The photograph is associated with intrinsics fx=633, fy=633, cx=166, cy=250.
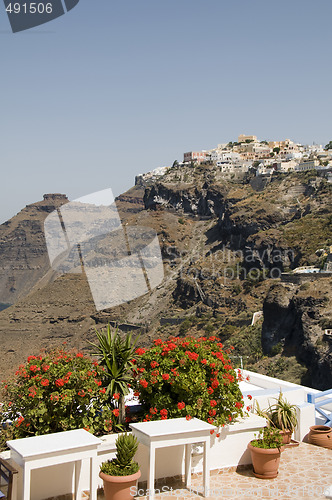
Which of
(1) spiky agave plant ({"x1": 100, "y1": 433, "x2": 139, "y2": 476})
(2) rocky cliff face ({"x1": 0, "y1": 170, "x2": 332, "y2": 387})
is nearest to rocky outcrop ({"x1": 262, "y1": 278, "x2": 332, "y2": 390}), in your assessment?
(2) rocky cliff face ({"x1": 0, "y1": 170, "x2": 332, "y2": 387})

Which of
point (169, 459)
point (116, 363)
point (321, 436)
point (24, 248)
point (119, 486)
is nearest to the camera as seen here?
point (119, 486)

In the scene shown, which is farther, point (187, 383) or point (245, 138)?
point (245, 138)

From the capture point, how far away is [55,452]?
17.9 feet

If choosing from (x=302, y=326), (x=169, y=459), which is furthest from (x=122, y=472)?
(x=302, y=326)

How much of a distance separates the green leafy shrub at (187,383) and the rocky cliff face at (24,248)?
139406mm

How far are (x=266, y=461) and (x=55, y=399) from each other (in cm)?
225

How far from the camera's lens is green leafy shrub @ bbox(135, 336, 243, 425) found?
6.82 m

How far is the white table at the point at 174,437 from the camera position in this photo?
591cm

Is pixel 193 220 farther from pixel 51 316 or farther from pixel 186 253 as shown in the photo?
pixel 51 316

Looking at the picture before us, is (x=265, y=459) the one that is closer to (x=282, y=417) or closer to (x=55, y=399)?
(x=282, y=417)

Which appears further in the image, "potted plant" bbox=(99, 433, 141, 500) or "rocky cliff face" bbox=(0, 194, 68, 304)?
"rocky cliff face" bbox=(0, 194, 68, 304)

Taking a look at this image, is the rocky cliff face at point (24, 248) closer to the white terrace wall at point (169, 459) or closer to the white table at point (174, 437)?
the white terrace wall at point (169, 459)

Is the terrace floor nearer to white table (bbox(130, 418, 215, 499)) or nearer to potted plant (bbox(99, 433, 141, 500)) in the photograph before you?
white table (bbox(130, 418, 215, 499))

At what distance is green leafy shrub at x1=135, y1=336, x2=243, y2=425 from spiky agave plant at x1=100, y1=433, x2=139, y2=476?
89cm
